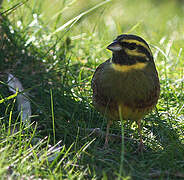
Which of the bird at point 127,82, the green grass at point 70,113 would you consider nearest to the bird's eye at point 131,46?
the bird at point 127,82

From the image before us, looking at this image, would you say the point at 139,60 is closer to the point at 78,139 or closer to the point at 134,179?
the point at 78,139

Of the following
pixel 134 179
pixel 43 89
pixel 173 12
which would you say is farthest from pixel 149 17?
pixel 134 179

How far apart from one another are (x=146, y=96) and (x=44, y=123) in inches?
41.0

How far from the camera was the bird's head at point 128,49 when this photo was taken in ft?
11.0

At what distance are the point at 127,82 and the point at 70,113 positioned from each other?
810 millimetres

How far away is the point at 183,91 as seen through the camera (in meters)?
4.50

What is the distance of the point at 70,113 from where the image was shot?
3924mm

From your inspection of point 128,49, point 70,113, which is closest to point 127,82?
point 128,49

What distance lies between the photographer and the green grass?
2.97 meters

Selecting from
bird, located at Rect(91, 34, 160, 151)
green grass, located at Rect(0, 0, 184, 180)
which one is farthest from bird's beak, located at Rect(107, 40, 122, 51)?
green grass, located at Rect(0, 0, 184, 180)

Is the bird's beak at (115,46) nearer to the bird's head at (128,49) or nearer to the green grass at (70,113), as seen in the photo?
the bird's head at (128,49)

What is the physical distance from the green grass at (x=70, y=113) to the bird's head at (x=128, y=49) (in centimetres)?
60

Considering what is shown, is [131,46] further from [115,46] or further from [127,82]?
[127,82]

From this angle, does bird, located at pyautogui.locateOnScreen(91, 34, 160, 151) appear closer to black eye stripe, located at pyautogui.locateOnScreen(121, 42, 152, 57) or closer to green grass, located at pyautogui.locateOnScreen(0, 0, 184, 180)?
black eye stripe, located at pyautogui.locateOnScreen(121, 42, 152, 57)
